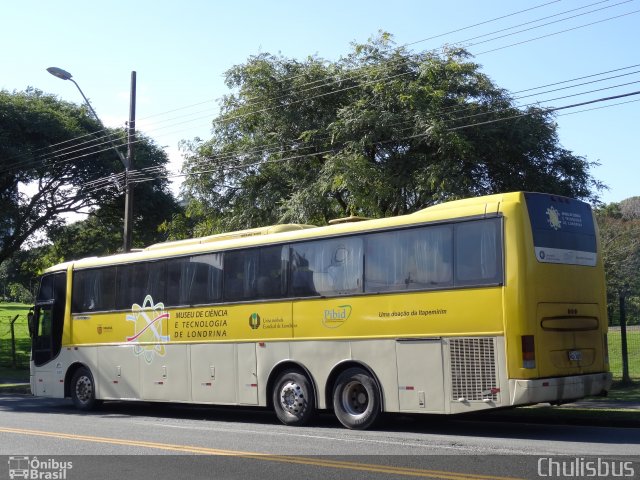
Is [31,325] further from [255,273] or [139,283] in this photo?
[255,273]

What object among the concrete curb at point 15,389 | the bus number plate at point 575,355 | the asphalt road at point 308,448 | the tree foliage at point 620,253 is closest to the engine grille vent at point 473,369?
the asphalt road at point 308,448

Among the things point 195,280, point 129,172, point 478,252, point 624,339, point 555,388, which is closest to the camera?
point 555,388

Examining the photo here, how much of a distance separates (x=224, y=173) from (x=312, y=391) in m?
11.3

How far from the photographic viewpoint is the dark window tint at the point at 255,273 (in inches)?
611

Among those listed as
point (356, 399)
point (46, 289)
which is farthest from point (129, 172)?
point (356, 399)

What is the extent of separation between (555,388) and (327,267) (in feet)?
14.4

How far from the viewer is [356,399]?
46.9ft

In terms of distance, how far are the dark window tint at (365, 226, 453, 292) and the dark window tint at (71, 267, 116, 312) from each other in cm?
731

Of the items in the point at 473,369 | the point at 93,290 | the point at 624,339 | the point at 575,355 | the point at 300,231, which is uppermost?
the point at 300,231

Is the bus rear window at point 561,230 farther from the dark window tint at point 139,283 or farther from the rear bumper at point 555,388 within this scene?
the dark window tint at point 139,283

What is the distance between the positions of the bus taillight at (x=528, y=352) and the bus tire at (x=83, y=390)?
10888mm

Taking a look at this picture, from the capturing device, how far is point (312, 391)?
48.6 ft

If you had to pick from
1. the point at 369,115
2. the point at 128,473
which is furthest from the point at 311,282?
the point at 369,115

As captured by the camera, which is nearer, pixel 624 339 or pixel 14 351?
pixel 624 339
